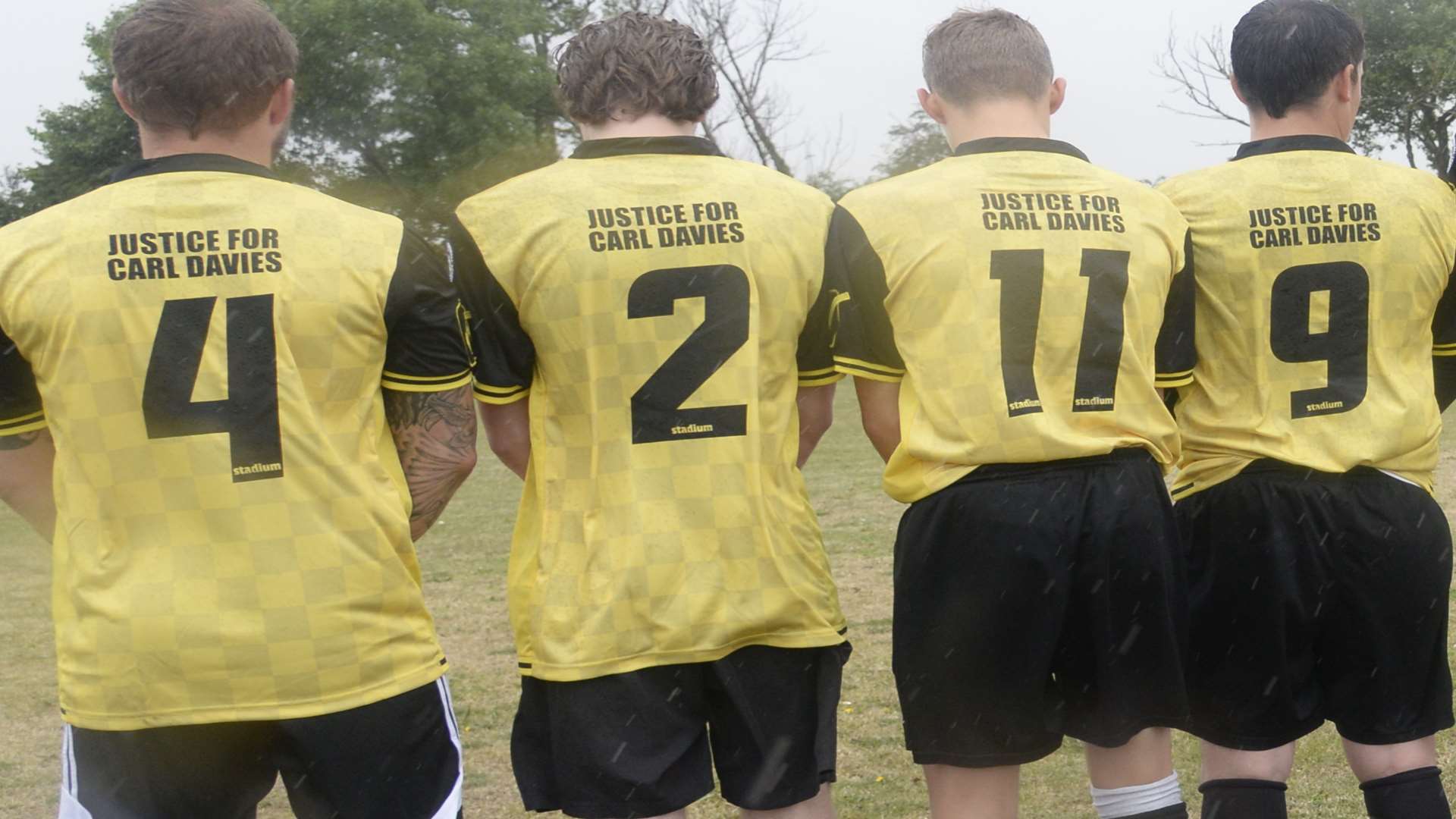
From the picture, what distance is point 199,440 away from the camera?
260 centimetres

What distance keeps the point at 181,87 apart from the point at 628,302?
3.21 ft

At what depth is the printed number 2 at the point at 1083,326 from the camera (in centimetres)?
315

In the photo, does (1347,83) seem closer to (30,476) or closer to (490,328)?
(490,328)

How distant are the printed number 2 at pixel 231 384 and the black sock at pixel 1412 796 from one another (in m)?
2.75

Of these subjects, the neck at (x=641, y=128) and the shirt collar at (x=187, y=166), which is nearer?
the shirt collar at (x=187, y=166)

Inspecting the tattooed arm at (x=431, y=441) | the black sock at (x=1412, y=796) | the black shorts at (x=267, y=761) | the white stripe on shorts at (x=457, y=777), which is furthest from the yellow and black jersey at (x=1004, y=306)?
the black shorts at (x=267, y=761)

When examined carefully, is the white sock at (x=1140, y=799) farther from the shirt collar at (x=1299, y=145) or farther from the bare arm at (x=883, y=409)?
the shirt collar at (x=1299, y=145)

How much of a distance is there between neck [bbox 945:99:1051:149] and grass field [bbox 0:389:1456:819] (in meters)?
2.71

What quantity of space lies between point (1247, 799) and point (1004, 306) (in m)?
1.44

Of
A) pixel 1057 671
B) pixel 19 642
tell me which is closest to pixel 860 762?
pixel 1057 671

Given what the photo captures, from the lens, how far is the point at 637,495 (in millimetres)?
3008

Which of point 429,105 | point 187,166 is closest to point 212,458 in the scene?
point 187,166

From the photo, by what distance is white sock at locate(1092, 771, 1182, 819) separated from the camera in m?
3.20

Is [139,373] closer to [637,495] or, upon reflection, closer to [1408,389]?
[637,495]
